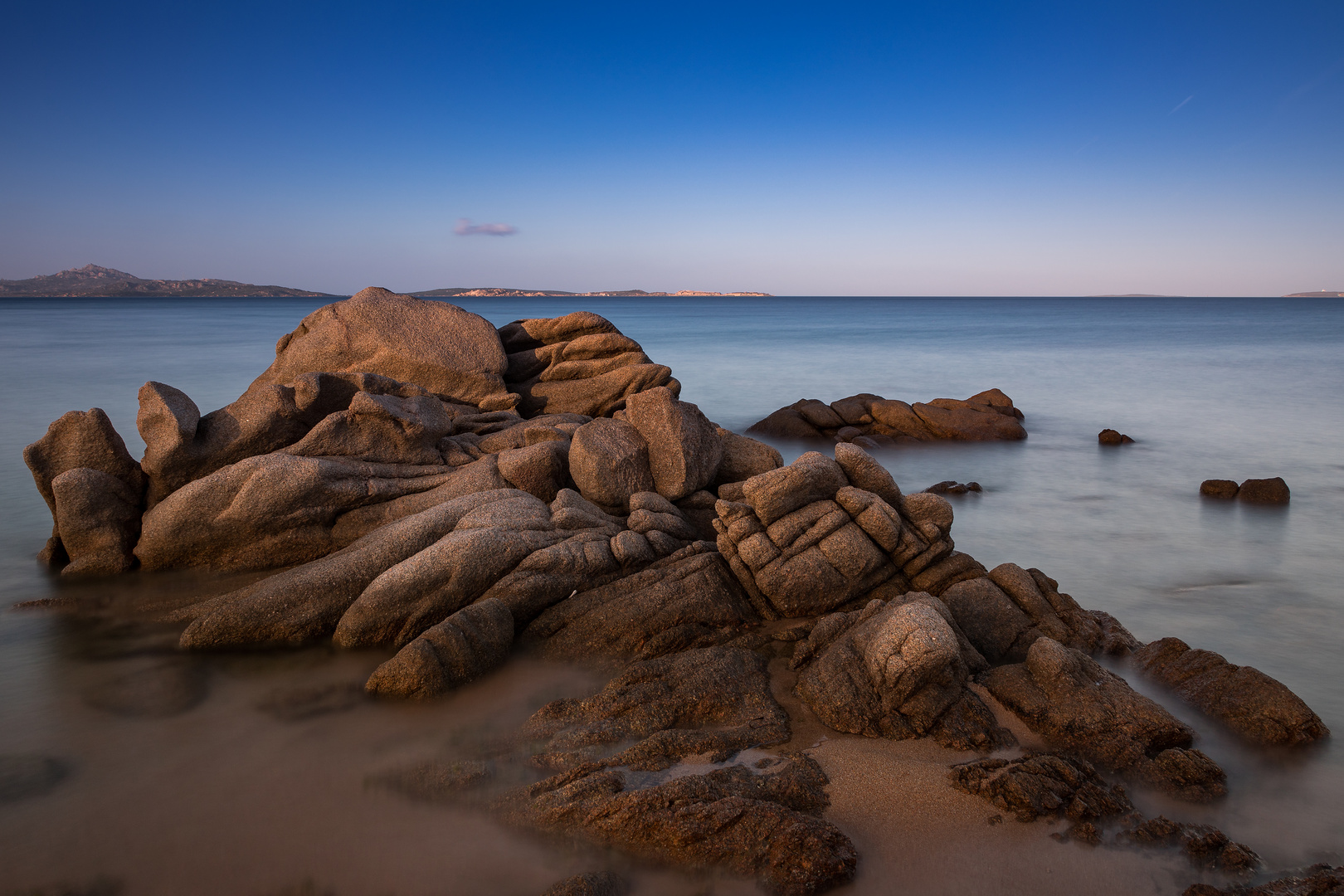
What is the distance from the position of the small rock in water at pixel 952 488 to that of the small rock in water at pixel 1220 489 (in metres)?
4.19

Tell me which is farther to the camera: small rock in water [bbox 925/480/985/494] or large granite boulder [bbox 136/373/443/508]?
small rock in water [bbox 925/480/985/494]

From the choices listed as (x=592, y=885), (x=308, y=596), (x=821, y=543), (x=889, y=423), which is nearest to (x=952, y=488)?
(x=889, y=423)

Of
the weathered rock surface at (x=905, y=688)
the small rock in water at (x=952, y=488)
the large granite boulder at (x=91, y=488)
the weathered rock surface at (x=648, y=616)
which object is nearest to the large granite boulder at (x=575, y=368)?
the weathered rock surface at (x=648, y=616)

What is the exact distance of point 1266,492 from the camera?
14.3m

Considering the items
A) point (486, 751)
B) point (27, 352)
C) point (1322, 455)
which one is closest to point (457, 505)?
point (486, 751)

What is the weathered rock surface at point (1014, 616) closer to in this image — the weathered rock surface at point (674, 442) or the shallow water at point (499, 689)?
the shallow water at point (499, 689)

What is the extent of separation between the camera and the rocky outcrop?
2047cm

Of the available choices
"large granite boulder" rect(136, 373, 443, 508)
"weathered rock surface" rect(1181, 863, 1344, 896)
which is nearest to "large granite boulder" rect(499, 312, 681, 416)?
"large granite boulder" rect(136, 373, 443, 508)

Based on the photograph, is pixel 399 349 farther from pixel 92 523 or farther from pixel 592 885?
pixel 592 885

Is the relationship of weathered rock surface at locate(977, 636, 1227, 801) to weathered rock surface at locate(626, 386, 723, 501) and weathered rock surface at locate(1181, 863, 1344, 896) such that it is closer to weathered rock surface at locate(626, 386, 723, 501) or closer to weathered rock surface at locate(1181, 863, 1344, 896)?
weathered rock surface at locate(1181, 863, 1344, 896)

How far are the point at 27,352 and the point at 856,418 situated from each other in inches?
1644

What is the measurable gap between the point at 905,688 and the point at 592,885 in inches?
117

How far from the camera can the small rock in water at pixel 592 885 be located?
461 centimetres

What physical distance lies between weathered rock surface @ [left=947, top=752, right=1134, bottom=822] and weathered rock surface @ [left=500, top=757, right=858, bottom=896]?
3.69ft
